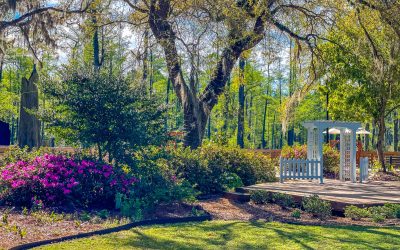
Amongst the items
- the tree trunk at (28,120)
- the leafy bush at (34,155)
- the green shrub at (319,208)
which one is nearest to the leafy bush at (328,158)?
the green shrub at (319,208)

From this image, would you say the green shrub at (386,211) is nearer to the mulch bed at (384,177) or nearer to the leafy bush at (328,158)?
the mulch bed at (384,177)

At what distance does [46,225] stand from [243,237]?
265 cm

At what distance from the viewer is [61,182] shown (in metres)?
7.54

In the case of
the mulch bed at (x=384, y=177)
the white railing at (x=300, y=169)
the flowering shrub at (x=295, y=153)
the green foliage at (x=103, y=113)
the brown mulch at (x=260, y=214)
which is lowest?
the brown mulch at (x=260, y=214)

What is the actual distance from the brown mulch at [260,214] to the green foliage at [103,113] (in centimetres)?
178

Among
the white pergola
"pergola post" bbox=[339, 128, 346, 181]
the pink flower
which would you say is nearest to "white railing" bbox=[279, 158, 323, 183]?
the white pergola

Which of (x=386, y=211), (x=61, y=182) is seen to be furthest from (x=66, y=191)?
(x=386, y=211)

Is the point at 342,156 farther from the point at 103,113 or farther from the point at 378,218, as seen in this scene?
the point at 103,113

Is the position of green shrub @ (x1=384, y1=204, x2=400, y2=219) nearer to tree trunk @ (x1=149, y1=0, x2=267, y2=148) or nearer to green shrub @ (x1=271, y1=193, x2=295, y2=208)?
green shrub @ (x1=271, y1=193, x2=295, y2=208)

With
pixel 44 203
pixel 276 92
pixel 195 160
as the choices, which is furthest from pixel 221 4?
pixel 276 92

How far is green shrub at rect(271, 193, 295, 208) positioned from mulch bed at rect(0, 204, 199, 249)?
7.28ft

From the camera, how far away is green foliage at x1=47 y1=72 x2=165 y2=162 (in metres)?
8.38

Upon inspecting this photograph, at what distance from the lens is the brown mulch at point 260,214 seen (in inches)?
293

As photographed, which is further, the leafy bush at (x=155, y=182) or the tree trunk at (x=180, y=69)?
the tree trunk at (x=180, y=69)
